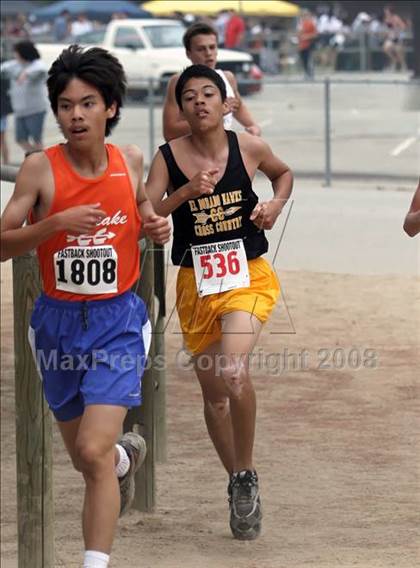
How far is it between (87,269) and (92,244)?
0.09 m

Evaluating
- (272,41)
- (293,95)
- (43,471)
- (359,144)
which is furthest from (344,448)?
(272,41)

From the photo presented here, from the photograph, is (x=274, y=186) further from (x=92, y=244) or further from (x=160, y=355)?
(x=160, y=355)

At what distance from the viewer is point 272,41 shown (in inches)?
1853

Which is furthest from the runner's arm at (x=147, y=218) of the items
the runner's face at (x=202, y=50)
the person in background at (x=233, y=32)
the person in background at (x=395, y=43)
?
the person in background at (x=395, y=43)

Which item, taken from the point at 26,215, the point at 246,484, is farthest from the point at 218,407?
the point at 26,215

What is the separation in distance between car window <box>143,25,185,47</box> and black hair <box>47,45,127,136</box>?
30.0m

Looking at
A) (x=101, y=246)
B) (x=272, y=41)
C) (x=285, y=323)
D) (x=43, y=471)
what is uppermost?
(x=101, y=246)

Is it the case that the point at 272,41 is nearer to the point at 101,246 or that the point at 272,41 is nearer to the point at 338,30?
the point at 338,30

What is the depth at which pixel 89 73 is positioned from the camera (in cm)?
539

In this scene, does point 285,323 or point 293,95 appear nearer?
point 285,323

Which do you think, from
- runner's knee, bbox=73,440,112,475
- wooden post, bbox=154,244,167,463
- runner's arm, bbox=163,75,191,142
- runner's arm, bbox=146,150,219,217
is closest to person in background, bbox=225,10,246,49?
wooden post, bbox=154,244,167,463

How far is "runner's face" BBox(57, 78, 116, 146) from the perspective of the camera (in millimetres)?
5359

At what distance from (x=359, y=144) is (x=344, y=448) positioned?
1642 centimetres

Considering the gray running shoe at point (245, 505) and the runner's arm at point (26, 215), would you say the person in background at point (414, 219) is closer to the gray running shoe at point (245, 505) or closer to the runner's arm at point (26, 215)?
the runner's arm at point (26, 215)
